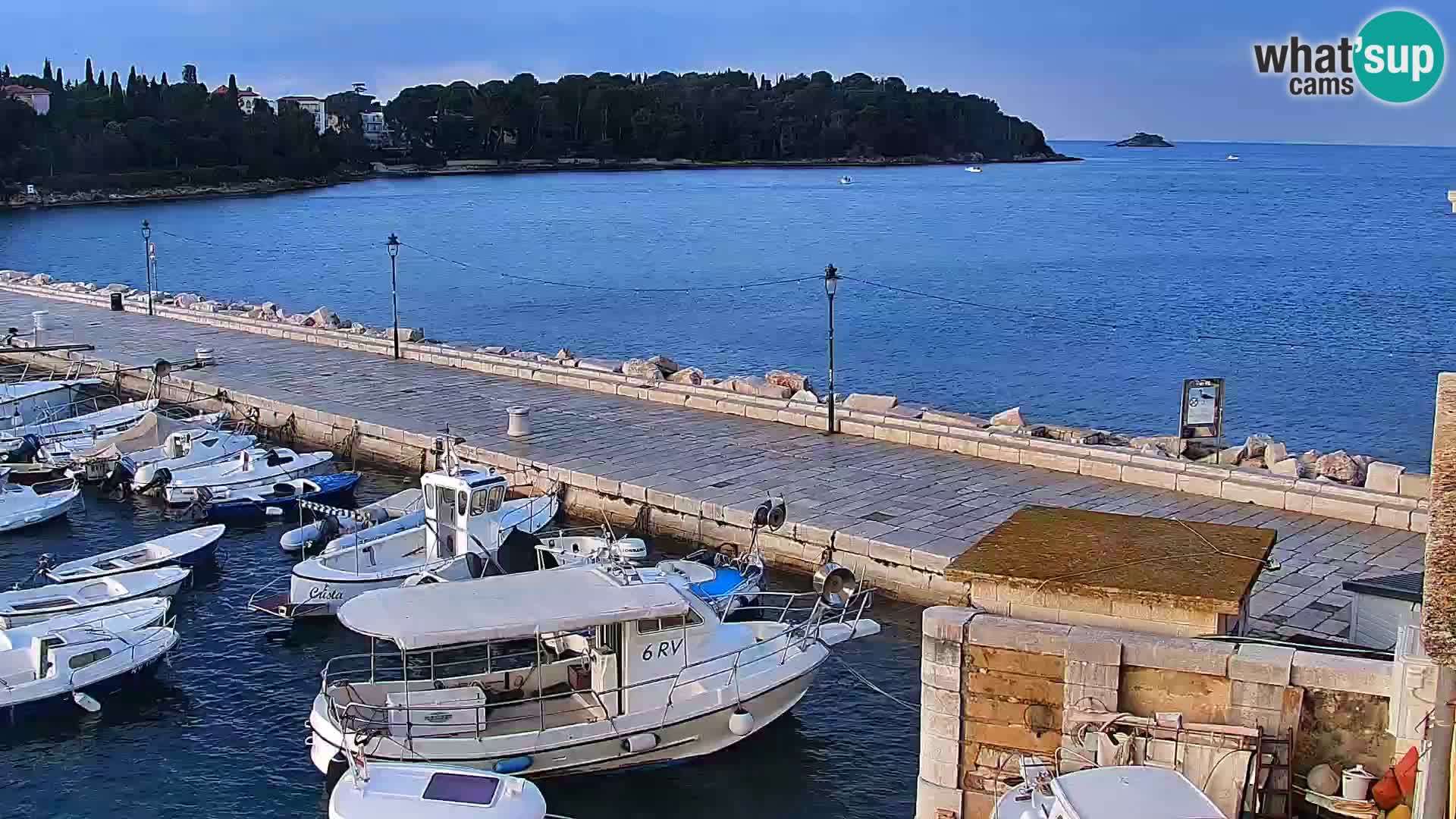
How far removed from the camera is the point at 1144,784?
9.02 m

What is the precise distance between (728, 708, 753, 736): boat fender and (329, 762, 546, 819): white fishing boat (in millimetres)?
2735

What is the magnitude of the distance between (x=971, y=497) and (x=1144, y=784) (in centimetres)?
1023

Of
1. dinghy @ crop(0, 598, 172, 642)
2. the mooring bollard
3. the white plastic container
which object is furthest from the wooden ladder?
the mooring bollard

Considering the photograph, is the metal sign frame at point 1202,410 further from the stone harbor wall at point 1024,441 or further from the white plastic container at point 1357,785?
the white plastic container at point 1357,785

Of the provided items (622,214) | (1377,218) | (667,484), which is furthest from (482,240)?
(667,484)

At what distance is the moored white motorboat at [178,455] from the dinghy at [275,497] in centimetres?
142

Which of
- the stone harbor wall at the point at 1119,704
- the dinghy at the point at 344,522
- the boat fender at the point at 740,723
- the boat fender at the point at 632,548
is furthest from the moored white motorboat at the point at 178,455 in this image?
the stone harbor wall at the point at 1119,704

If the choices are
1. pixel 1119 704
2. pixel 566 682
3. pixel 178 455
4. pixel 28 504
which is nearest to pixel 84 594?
pixel 28 504

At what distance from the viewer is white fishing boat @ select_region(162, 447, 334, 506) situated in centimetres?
2198

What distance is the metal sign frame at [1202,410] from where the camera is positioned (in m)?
19.8

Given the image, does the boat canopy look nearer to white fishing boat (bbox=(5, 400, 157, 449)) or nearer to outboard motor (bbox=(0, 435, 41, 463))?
outboard motor (bbox=(0, 435, 41, 463))

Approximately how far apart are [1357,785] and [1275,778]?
1.67ft

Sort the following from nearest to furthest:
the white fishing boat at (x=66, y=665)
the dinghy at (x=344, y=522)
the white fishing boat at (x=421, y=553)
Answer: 1. the white fishing boat at (x=66, y=665)
2. the white fishing boat at (x=421, y=553)
3. the dinghy at (x=344, y=522)

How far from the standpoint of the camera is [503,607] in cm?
1307
